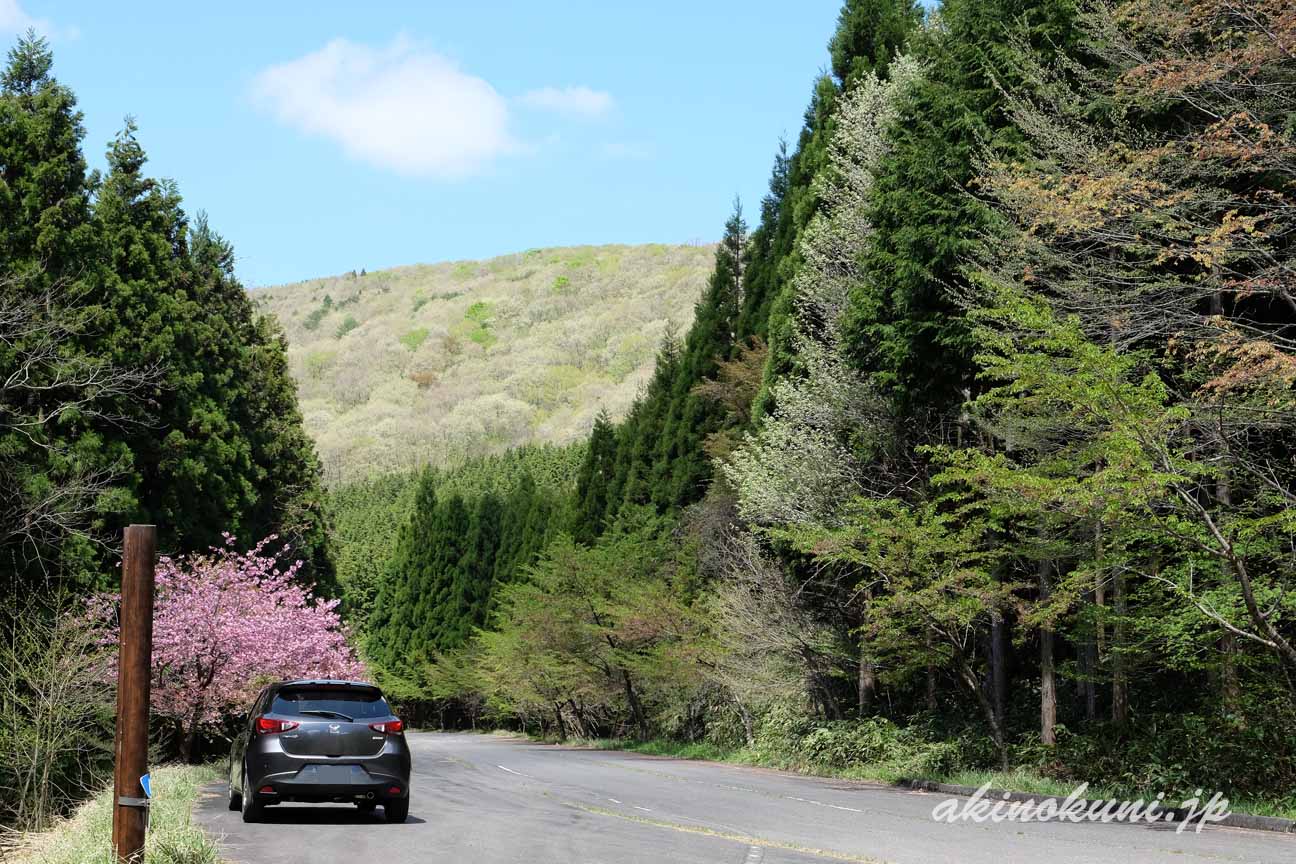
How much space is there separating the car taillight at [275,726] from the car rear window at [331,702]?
152 millimetres

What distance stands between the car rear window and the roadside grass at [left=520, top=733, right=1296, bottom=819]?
34.3ft

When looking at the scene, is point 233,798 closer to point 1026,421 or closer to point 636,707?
point 1026,421

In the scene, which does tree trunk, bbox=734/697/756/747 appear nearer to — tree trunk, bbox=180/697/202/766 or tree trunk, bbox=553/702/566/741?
tree trunk, bbox=180/697/202/766

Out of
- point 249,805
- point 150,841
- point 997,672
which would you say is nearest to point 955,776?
point 997,672

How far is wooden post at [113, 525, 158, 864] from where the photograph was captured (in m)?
8.61

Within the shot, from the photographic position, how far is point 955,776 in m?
23.1

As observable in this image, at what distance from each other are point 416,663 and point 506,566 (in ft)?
30.3

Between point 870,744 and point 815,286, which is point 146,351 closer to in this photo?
point 815,286

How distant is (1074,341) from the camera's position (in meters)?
15.7

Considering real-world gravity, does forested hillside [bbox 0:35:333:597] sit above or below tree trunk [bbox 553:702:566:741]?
above

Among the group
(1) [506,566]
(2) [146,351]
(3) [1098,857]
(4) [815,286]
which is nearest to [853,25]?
(4) [815,286]

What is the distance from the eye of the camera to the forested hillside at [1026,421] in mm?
17062

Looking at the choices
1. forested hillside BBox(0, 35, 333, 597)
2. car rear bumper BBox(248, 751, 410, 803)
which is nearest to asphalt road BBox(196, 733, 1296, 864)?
car rear bumper BBox(248, 751, 410, 803)

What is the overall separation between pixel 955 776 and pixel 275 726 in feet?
44.2
